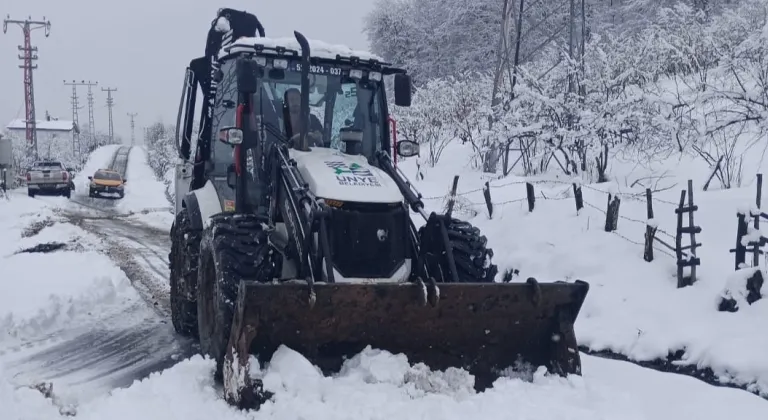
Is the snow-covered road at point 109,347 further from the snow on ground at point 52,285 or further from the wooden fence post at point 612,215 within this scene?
the wooden fence post at point 612,215

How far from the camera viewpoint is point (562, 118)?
1267 cm

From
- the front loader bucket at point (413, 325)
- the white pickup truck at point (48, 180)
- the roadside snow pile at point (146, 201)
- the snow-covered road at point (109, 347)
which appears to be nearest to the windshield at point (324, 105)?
the front loader bucket at point (413, 325)

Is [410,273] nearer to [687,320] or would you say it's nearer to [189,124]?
[687,320]

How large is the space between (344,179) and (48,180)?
94.2ft

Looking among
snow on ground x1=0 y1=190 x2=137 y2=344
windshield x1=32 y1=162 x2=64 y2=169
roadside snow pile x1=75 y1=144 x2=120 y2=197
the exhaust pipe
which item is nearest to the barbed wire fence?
the exhaust pipe

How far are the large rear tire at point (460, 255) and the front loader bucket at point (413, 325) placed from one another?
2.30 ft

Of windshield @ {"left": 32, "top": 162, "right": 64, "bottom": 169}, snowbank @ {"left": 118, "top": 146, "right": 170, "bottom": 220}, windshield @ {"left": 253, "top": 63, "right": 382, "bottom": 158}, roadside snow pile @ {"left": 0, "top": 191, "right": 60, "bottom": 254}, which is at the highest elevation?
windshield @ {"left": 253, "top": 63, "right": 382, "bottom": 158}

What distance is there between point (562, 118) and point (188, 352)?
8.11m

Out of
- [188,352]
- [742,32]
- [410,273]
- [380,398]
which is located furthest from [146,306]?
[742,32]

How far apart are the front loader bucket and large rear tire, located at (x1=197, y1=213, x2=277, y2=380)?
0.43 metres

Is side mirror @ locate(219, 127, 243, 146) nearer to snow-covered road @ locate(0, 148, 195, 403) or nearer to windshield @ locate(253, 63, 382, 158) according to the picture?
windshield @ locate(253, 63, 382, 158)

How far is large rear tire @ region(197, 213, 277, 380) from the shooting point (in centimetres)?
527

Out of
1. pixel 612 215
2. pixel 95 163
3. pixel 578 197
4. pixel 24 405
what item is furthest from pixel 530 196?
pixel 95 163

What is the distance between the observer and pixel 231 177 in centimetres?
679
